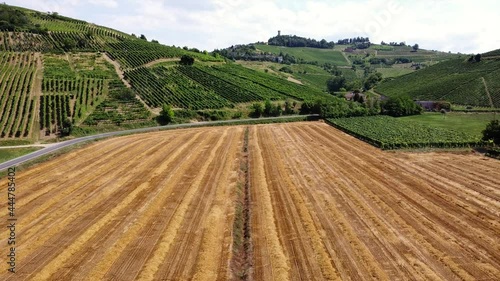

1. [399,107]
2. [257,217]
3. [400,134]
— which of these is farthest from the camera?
[399,107]

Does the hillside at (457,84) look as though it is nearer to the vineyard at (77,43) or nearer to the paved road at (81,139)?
the paved road at (81,139)

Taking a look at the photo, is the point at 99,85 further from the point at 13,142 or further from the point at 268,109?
the point at 268,109

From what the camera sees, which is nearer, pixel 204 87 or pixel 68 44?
pixel 204 87

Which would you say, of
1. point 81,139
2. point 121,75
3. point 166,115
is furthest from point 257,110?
point 81,139

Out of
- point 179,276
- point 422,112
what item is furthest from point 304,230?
point 422,112

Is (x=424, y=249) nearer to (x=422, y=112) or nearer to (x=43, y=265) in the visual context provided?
(x=43, y=265)

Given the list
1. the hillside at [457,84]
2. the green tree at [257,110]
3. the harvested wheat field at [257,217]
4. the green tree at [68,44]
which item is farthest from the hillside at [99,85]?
the hillside at [457,84]
